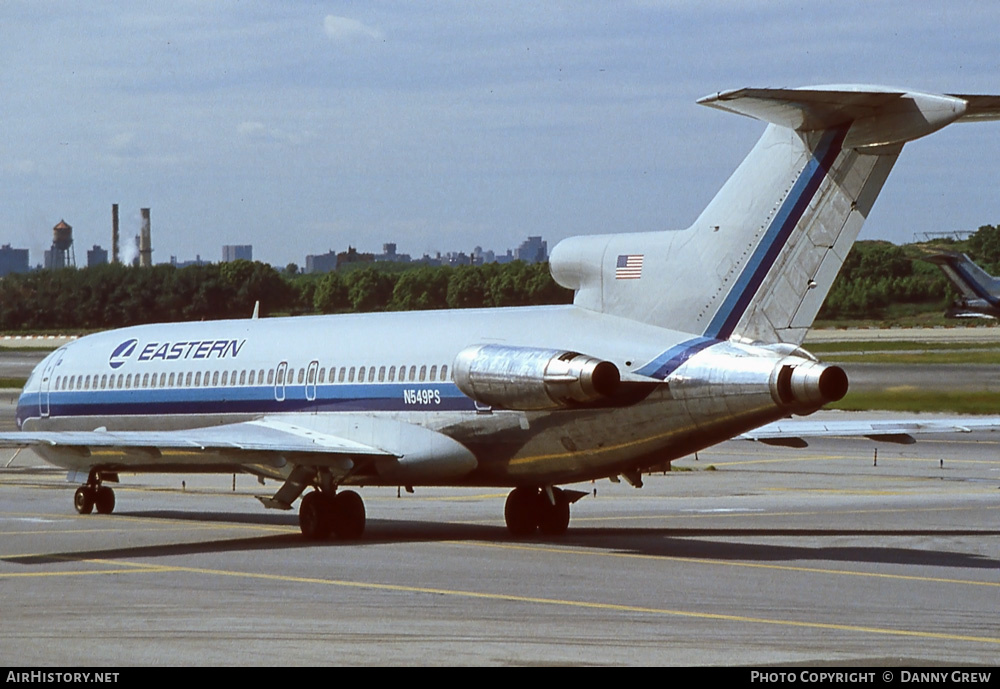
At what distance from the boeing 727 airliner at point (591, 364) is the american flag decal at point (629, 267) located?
2 centimetres

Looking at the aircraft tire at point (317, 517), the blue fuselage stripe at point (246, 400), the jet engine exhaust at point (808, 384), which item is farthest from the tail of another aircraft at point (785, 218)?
the aircraft tire at point (317, 517)

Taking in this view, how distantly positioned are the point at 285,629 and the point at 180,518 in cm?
1606

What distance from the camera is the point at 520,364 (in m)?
23.9

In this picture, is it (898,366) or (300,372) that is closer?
(300,372)

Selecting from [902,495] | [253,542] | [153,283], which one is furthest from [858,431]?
[153,283]

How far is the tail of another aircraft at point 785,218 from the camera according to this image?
22.1m

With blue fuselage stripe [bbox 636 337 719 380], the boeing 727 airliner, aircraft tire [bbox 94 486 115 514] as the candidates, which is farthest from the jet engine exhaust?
A: aircraft tire [bbox 94 486 115 514]

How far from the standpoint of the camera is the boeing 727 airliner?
22.6m

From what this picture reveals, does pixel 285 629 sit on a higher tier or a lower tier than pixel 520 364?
lower

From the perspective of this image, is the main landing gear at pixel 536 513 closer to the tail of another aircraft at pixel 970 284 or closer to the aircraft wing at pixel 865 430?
the aircraft wing at pixel 865 430

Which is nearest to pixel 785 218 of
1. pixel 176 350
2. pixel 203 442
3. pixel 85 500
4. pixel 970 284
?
pixel 203 442
